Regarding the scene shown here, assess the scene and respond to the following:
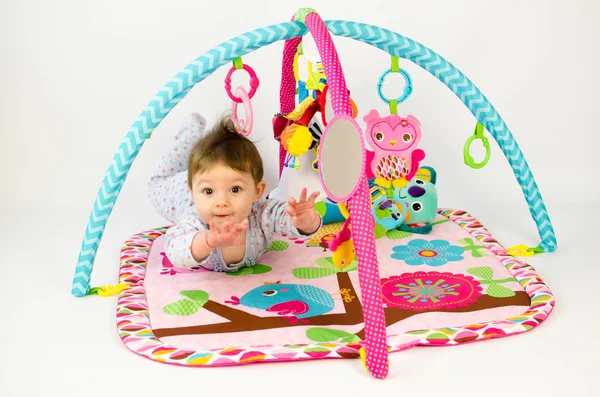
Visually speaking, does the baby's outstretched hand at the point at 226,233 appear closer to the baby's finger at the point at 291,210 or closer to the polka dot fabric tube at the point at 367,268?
the baby's finger at the point at 291,210

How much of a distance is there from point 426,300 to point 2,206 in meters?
1.60

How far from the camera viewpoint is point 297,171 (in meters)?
2.36

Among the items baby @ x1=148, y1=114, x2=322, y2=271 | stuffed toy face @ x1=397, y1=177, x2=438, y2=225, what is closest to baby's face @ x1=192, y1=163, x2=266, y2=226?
baby @ x1=148, y1=114, x2=322, y2=271

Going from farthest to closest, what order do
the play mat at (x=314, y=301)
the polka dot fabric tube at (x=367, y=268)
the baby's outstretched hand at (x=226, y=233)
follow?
the baby's outstretched hand at (x=226, y=233)
the play mat at (x=314, y=301)
the polka dot fabric tube at (x=367, y=268)

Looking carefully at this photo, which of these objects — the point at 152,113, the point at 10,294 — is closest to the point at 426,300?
the point at 152,113

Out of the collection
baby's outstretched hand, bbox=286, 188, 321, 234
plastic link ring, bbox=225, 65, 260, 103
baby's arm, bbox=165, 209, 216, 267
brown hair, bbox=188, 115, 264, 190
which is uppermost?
plastic link ring, bbox=225, 65, 260, 103

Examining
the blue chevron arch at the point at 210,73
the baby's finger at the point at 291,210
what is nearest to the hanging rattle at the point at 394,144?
the blue chevron arch at the point at 210,73

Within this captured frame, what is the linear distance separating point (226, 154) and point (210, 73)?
0.75ft

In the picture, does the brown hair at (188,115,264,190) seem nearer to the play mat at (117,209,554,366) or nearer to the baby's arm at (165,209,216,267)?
the baby's arm at (165,209,216,267)

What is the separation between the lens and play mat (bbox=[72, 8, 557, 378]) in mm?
1589

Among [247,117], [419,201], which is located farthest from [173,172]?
[419,201]

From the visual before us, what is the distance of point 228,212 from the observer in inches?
77.6

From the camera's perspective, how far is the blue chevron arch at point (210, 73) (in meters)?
1.83

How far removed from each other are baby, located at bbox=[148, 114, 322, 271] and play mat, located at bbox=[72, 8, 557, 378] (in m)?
0.06
